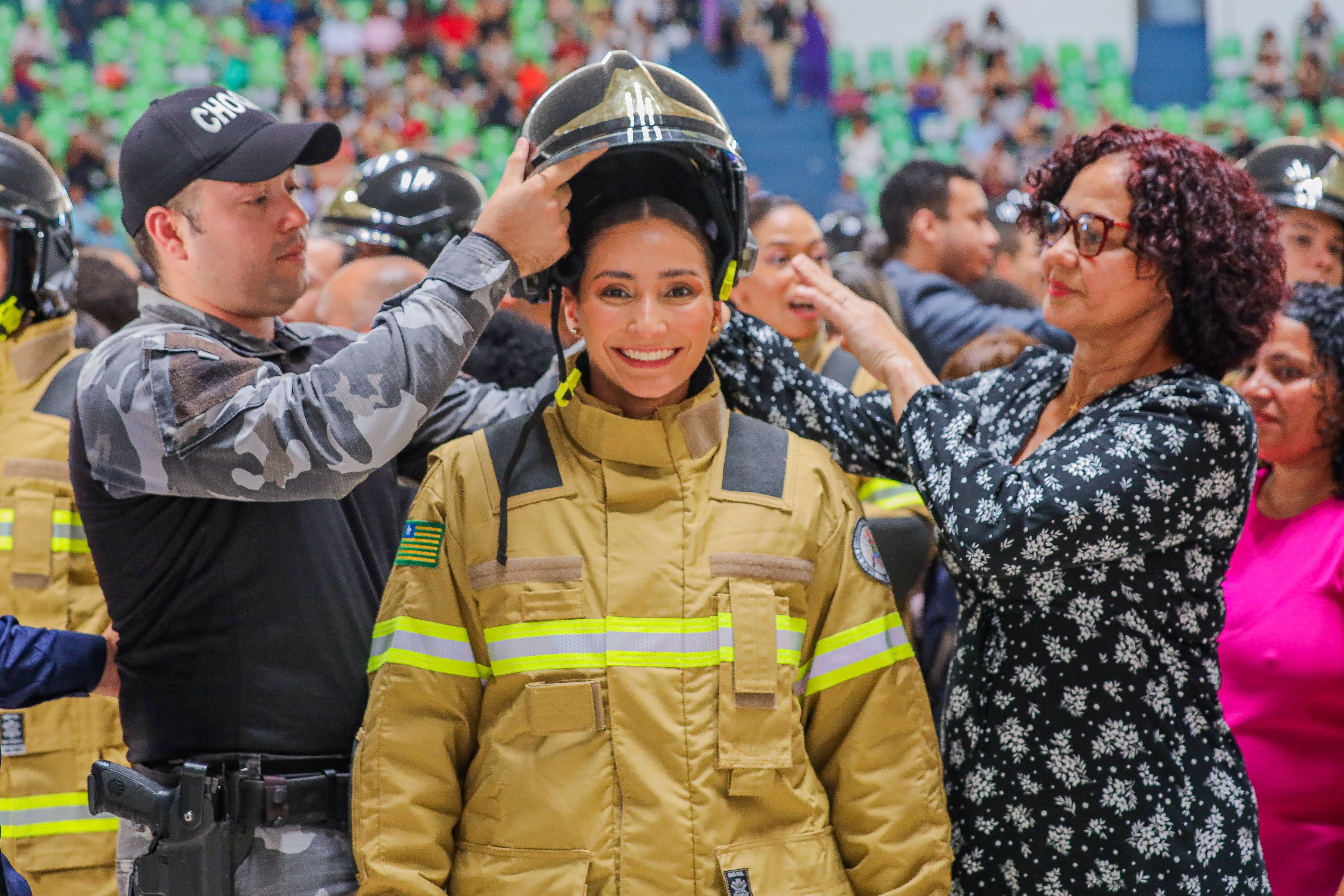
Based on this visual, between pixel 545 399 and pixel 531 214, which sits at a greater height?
pixel 531 214

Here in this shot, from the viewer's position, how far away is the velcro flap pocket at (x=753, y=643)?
202 centimetres

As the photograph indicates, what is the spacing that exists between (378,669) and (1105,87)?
16477 millimetres

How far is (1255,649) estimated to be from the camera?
262 cm

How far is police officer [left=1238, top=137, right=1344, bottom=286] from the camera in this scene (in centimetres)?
416

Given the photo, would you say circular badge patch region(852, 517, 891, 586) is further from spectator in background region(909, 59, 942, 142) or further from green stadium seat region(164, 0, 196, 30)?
green stadium seat region(164, 0, 196, 30)

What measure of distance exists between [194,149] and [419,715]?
113cm

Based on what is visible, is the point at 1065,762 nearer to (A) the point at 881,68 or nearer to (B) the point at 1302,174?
(B) the point at 1302,174

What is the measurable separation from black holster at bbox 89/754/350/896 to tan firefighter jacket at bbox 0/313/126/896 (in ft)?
3.00

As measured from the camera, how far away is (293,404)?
79.0 inches

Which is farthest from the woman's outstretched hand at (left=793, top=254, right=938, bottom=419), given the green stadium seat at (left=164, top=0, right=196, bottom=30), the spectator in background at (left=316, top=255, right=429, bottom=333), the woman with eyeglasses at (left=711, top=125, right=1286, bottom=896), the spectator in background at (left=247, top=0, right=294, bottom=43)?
the green stadium seat at (left=164, top=0, right=196, bottom=30)

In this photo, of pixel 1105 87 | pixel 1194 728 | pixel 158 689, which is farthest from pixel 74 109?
pixel 1194 728

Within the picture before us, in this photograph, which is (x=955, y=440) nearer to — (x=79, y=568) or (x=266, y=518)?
(x=266, y=518)

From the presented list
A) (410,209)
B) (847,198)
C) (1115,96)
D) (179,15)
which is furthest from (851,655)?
(179,15)

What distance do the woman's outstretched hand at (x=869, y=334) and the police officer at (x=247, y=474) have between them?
1.98 feet
